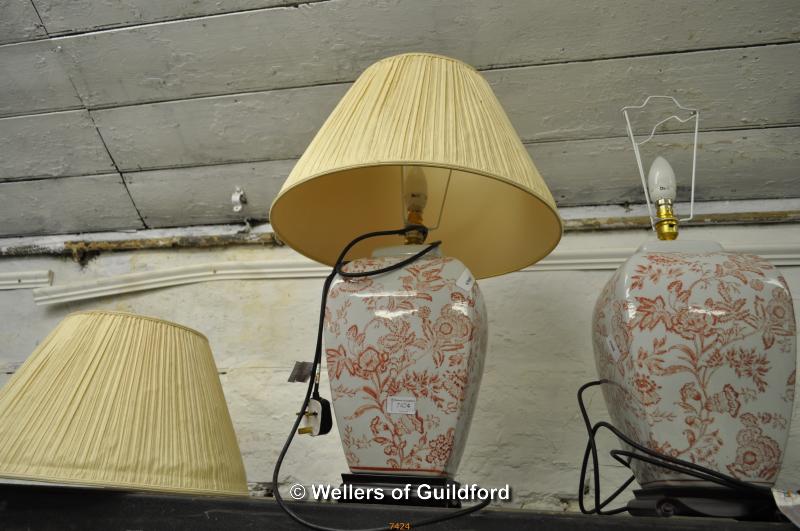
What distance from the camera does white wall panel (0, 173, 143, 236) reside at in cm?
128

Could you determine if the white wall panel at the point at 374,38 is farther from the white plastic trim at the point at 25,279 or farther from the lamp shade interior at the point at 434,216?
the white plastic trim at the point at 25,279

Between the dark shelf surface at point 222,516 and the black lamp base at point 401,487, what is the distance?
55mm

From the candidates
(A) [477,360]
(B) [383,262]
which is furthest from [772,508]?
(B) [383,262]

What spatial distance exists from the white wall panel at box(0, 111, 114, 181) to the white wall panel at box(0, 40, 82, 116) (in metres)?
0.02

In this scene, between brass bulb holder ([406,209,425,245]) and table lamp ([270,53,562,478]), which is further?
brass bulb holder ([406,209,425,245])

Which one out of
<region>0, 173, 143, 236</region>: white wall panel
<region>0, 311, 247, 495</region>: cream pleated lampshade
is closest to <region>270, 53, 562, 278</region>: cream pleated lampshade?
<region>0, 311, 247, 495</region>: cream pleated lampshade

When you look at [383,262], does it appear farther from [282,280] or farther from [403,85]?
[282,280]

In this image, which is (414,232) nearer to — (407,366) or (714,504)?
(407,366)

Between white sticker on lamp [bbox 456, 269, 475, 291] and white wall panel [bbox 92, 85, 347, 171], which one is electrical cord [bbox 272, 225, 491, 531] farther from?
white wall panel [bbox 92, 85, 347, 171]

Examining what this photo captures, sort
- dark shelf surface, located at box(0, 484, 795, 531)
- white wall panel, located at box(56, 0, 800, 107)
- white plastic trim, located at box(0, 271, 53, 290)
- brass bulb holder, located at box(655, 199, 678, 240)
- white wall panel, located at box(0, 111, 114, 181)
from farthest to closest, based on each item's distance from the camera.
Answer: white plastic trim, located at box(0, 271, 53, 290) < white wall panel, located at box(0, 111, 114, 181) < white wall panel, located at box(56, 0, 800, 107) < brass bulb holder, located at box(655, 199, 678, 240) < dark shelf surface, located at box(0, 484, 795, 531)

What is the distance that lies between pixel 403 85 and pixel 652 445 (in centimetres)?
46

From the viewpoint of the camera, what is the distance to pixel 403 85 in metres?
0.73

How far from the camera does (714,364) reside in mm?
646

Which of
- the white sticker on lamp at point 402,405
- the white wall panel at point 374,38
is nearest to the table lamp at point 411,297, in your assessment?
the white sticker on lamp at point 402,405
